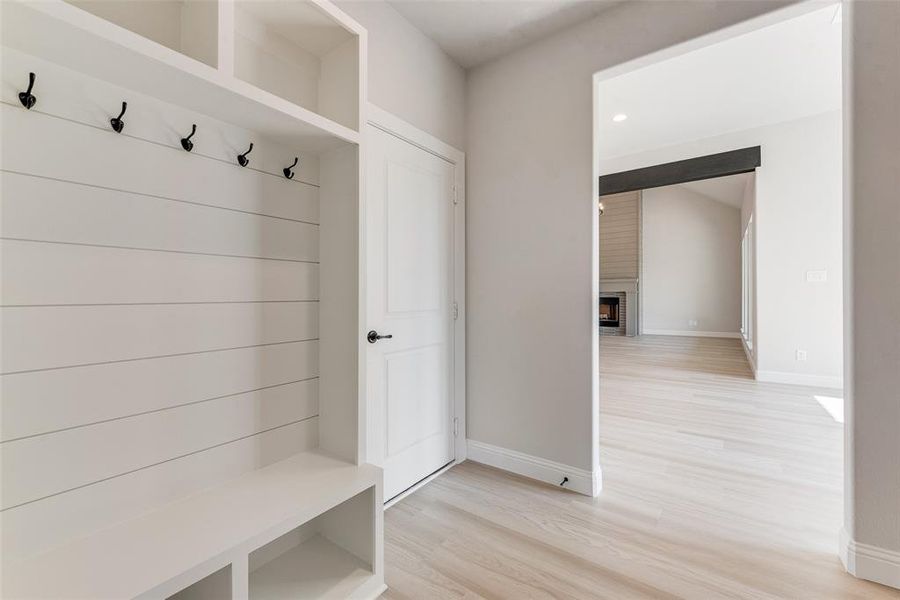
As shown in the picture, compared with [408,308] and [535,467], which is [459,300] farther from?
[535,467]

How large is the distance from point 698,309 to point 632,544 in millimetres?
8701

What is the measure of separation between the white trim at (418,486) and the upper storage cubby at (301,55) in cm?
188

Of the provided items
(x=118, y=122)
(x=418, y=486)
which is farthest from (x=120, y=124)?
(x=418, y=486)

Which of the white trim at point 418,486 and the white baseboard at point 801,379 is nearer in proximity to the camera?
the white trim at point 418,486

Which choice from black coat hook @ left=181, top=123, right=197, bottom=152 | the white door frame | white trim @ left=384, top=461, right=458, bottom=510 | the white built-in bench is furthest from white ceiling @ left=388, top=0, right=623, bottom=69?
white trim @ left=384, top=461, right=458, bottom=510

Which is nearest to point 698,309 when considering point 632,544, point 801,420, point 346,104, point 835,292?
point 835,292

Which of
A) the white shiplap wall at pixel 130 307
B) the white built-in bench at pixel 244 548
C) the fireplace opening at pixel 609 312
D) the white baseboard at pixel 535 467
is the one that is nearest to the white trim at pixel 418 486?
the white baseboard at pixel 535 467

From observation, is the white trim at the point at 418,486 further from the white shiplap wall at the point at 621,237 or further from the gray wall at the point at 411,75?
the white shiplap wall at the point at 621,237

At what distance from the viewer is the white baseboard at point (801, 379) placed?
14.0 feet

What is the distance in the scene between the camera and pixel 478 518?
6.37 feet

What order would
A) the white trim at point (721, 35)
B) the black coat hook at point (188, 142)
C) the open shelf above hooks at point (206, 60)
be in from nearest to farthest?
the open shelf above hooks at point (206, 60) → the black coat hook at point (188, 142) → the white trim at point (721, 35)

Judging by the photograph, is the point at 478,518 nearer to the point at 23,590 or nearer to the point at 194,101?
the point at 23,590

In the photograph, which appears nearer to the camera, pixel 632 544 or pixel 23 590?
pixel 23 590

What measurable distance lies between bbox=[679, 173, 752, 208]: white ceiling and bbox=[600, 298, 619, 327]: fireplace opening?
3027 millimetres
